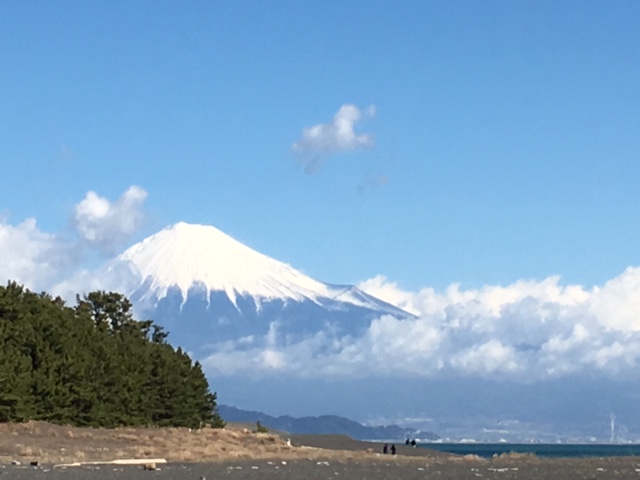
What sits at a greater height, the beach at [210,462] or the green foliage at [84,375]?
the green foliage at [84,375]

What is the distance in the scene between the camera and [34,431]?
71875 mm

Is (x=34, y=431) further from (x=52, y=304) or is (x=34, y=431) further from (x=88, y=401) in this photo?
(x=52, y=304)

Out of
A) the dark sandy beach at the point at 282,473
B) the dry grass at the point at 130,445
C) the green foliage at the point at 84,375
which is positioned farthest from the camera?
the green foliage at the point at 84,375

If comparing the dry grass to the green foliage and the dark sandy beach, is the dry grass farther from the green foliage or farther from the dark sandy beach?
the dark sandy beach

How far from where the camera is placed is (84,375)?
281ft

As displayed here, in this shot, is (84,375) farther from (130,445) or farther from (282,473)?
(282,473)

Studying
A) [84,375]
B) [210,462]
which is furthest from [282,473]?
[84,375]

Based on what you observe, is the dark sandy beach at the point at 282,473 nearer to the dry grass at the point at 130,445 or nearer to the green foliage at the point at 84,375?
the dry grass at the point at 130,445

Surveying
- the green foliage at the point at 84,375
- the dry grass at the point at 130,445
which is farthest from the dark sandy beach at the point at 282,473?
the green foliage at the point at 84,375

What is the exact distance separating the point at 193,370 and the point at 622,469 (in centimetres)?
6424

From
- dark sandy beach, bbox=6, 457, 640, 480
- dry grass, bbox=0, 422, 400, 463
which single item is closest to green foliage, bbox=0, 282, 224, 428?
dry grass, bbox=0, 422, 400, 463

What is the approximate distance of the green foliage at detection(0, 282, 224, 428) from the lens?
77.6m

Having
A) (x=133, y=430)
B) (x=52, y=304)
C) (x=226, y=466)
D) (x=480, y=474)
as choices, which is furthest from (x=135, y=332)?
(x=480, y=474)

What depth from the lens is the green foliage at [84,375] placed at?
77.6 m
